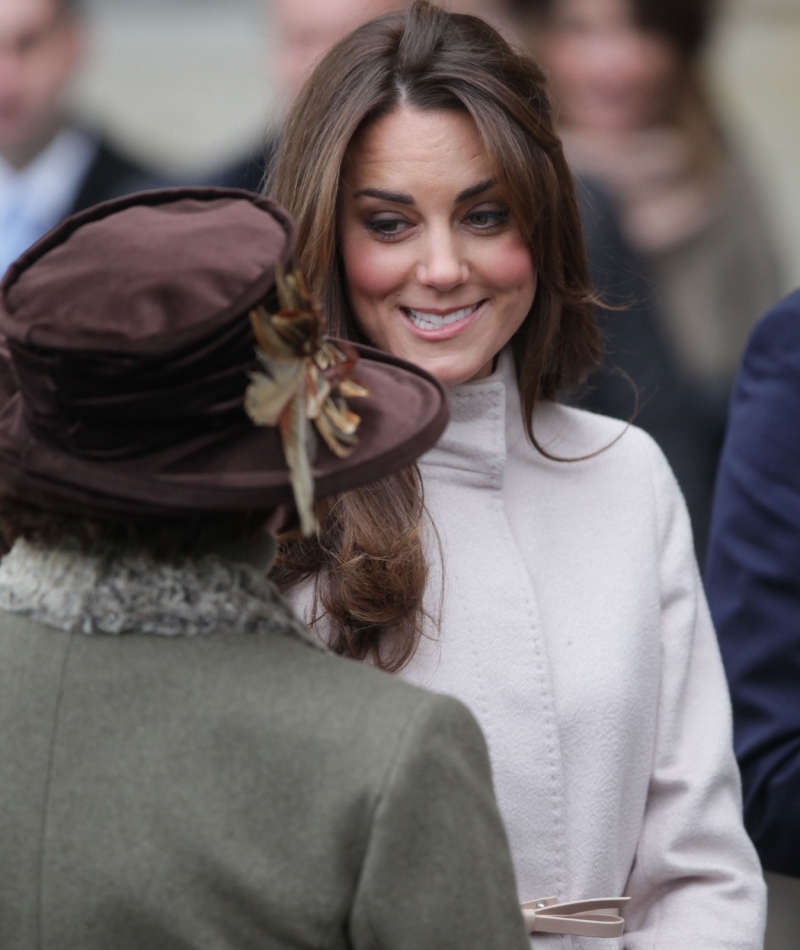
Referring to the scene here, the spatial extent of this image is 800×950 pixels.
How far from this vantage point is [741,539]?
2.29 meters

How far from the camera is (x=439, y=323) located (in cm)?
213

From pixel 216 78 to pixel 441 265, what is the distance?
3.15 metres

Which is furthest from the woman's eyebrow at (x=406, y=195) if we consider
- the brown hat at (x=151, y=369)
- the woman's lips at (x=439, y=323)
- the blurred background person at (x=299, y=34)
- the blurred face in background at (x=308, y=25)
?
the blurred face in background at (x=308, y=25)

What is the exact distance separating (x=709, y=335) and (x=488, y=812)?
3.61 m

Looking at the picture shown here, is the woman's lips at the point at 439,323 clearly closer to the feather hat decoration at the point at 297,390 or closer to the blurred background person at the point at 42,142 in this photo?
the feather hat decoration at the point at 297,390

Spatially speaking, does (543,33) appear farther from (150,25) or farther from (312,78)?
(312,78)

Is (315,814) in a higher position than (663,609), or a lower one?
higher

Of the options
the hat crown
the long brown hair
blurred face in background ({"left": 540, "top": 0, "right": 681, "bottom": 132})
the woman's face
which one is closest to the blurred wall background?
blurred face in background ({"left": 540, "top": 0, "right": 681, "bottom": 132})

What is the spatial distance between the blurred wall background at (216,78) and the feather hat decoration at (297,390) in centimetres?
344

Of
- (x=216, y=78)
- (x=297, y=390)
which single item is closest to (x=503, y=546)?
(x=297, y=390)

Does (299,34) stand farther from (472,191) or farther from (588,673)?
(588,673)

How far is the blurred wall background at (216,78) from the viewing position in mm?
4863

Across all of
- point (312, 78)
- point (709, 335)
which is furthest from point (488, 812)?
point (709, 335)

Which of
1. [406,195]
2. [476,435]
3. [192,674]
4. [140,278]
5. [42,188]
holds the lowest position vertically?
[42,188]
